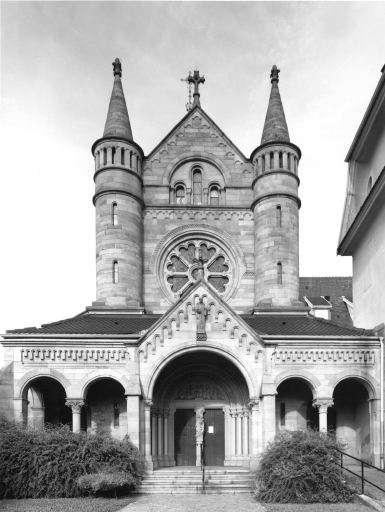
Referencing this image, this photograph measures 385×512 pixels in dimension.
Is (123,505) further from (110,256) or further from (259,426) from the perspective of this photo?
(110,256)

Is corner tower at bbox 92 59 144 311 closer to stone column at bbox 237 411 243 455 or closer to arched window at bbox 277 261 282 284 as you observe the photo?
arched window at bbox 277 261 282 284

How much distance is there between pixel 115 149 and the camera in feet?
90.2

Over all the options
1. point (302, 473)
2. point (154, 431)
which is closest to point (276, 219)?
point (154, 431)

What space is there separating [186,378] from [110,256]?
7190 mm

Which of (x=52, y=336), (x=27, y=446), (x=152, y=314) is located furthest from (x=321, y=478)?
(x=152, y=314)

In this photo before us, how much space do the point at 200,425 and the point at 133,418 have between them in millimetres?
3496

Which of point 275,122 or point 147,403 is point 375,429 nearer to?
point 147,403

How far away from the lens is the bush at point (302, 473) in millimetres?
14406

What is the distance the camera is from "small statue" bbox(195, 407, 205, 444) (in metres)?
20.5

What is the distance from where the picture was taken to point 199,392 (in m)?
22.7

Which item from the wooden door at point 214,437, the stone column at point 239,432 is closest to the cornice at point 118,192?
the wooden door at point 214,437

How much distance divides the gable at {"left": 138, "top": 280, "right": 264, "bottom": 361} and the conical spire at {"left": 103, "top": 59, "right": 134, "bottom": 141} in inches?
451

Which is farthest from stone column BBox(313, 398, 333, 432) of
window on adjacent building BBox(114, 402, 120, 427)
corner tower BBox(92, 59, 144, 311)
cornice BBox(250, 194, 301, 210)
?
cornice BBox(250, 194, 301, 210)

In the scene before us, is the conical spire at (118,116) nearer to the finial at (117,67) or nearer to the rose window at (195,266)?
the finial at (117,67)
